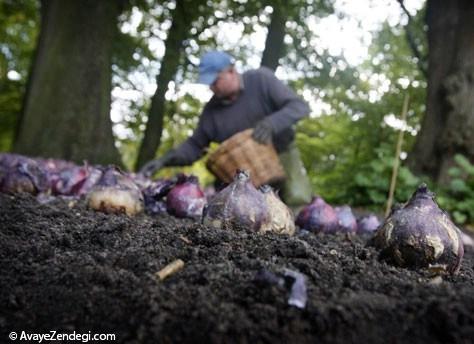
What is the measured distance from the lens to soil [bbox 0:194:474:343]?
1045 mm

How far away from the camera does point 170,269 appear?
4.39 feet

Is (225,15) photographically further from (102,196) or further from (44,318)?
(44,318)

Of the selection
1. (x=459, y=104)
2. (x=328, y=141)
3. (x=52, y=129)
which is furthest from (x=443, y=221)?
(x=328, y=141)

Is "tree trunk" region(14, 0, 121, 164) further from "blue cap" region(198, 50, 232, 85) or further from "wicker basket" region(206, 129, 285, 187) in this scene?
"wicker basket" region(206, 129, 285, 187)

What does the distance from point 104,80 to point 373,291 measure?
5.72 metres

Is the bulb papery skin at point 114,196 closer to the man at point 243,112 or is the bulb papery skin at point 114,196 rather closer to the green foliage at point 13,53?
the man at point 243,112

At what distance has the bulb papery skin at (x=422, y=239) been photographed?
1.67 meters

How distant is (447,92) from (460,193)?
128 cm

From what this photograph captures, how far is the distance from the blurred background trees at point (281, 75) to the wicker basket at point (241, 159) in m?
1.34

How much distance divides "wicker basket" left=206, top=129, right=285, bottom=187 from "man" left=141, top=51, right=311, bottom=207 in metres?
0.56

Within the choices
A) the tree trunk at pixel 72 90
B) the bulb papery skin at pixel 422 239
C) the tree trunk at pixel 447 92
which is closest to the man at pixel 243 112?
the tree trunk at pixel 72 90

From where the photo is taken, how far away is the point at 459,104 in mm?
6098

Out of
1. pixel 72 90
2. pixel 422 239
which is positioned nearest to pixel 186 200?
pixel 422 239

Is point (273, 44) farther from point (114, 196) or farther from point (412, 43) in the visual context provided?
point (114, 196)
